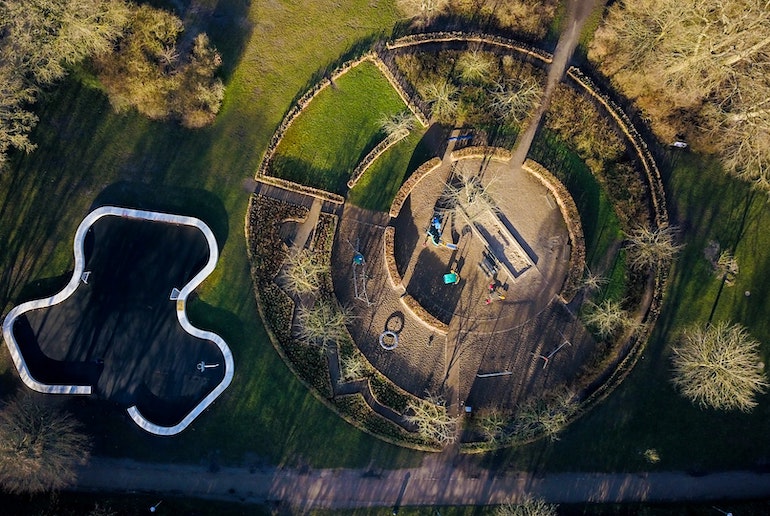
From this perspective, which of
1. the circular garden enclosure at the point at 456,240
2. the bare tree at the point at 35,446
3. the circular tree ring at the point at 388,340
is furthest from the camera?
the circular tree ring at the point at 388,340

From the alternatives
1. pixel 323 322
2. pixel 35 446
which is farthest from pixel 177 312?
pixel 35 446

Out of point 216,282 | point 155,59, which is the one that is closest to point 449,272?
point 216,282

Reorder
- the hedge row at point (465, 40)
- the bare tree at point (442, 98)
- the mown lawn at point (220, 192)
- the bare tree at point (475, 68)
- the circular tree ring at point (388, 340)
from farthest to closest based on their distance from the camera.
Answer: the hedge row at point (465, 40) < the bare tree at point (475, 68) < the bare tree at point (442, 98) < the circular tree ring at point (388, 340) < the mown lawn at point (220, 192)

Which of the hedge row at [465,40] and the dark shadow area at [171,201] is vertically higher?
the hedge row at [465,40]

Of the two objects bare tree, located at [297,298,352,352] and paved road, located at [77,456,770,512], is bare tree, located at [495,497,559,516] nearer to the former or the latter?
paved road, located at [77,456,770,512]

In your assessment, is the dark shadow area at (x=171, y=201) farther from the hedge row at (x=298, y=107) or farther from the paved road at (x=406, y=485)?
the paved road at (x=406, y=485)

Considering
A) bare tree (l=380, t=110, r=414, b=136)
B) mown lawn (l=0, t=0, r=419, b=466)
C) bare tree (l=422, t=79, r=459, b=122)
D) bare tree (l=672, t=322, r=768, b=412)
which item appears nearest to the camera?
bare tree (l=672, t=322, r=768, b=412)

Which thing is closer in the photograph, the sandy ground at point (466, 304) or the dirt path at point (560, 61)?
the sandy ground at point (466, 304)

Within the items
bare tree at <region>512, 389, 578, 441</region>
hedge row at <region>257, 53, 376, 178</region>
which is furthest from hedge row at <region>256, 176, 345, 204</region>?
bare tree at <region>512, 389, 578, 441</region>

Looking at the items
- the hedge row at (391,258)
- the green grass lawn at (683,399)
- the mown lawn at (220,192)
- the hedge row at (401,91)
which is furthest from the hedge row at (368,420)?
the hedge row at (401,91)
